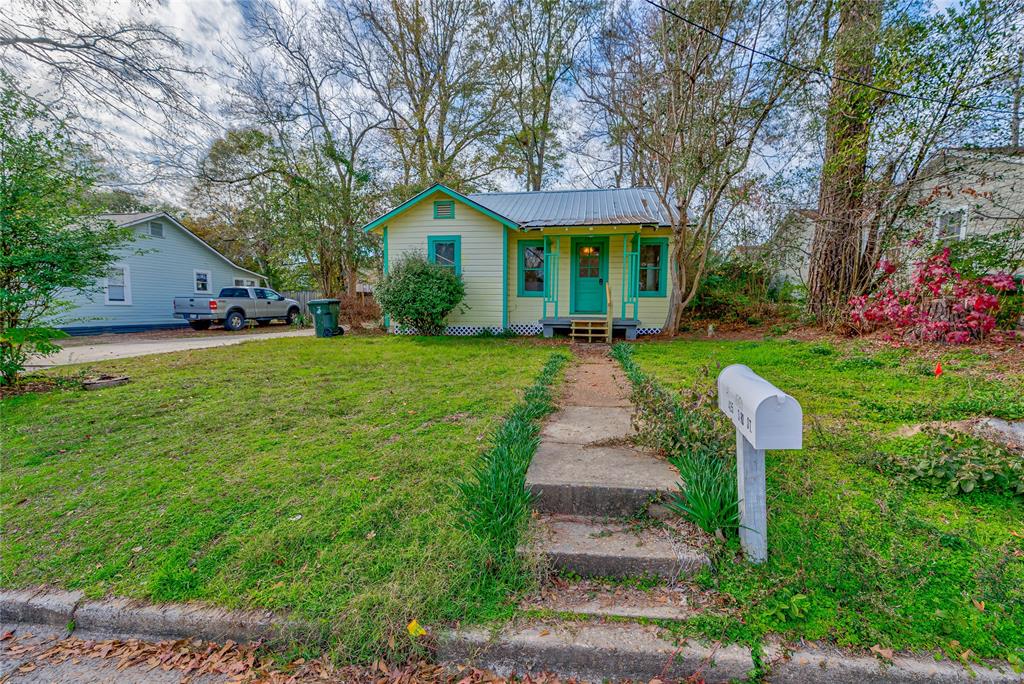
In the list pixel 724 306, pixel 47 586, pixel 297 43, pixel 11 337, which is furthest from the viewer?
pixel 297 43

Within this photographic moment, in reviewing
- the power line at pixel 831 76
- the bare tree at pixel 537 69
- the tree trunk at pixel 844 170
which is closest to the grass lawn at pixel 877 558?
the power line at pixel 831 76

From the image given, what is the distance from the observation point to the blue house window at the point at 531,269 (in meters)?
11.0

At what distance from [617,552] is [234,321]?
1666cm

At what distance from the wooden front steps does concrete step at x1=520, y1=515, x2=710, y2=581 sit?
24.7 feet

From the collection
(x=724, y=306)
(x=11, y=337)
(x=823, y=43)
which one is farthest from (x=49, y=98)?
(x=724, y=306)

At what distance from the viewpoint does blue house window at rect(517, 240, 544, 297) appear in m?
11.0

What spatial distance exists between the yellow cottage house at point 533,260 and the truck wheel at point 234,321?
749 cm

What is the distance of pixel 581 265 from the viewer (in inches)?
426

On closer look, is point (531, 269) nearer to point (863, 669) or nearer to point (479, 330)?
point (479, 330)

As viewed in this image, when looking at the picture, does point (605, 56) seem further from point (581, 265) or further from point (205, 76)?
point (205, 76)

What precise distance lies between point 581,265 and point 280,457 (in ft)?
29.3

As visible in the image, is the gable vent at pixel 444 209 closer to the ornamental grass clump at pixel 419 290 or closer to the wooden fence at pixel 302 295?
the ornamental grass clump at pixel 419 290

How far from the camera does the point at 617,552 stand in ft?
6.38

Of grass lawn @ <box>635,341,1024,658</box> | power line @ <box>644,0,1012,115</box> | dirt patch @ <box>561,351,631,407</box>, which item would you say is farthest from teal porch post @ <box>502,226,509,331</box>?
grass lawn @ <box>635,341,1024,658</box>
